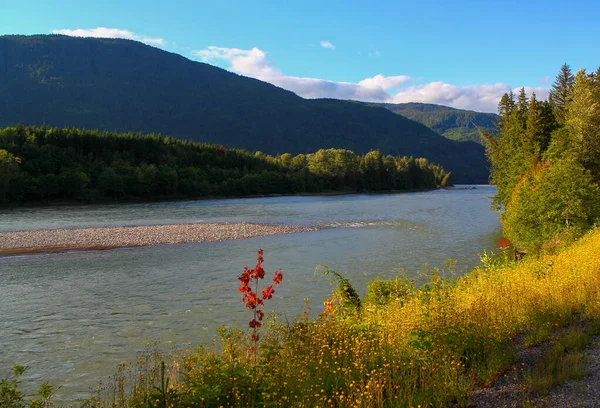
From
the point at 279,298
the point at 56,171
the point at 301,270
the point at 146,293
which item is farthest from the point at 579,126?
the point at 56,171

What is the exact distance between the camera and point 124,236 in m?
39.6

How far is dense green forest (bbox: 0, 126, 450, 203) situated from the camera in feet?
295

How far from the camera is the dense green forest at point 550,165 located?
26.3 m

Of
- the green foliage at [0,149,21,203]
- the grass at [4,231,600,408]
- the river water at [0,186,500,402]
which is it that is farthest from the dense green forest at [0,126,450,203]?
the grass at [4,231,600,408]

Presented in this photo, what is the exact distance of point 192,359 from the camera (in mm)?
7773

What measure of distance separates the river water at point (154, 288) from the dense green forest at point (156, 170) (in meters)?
65.5

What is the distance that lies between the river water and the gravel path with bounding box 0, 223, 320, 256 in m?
2.48

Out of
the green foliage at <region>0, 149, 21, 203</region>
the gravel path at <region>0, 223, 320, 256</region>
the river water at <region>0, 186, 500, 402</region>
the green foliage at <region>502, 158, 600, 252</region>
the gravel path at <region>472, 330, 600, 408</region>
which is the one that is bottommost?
the river water at <region>0, 186, 500, 402</region>

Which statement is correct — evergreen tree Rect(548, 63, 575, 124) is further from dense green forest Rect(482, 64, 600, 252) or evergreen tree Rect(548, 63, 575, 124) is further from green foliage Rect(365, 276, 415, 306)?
green foliage Rect(365, 276, 415, 306)

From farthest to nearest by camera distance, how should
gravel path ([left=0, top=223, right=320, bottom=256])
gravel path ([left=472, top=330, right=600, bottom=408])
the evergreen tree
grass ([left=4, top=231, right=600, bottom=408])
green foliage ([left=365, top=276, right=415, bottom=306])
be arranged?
the evergreen tree, gravel path ([left=0, top=223, right=320, bottom=256]), green foliage ([left=365, top=276, right=415, bottom=306]), grass ([left=4, top=231, right=600, bottom=408]), gravel path ([left=472, top=330, right=600, bottom=408])

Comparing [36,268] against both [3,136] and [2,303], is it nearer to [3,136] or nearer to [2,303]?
[2,303]

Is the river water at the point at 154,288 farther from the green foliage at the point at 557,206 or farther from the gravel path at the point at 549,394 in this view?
the gravel path at the point at 549,394

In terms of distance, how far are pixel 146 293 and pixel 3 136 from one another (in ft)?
325

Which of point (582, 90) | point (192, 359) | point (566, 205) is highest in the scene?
point (582, 90)
